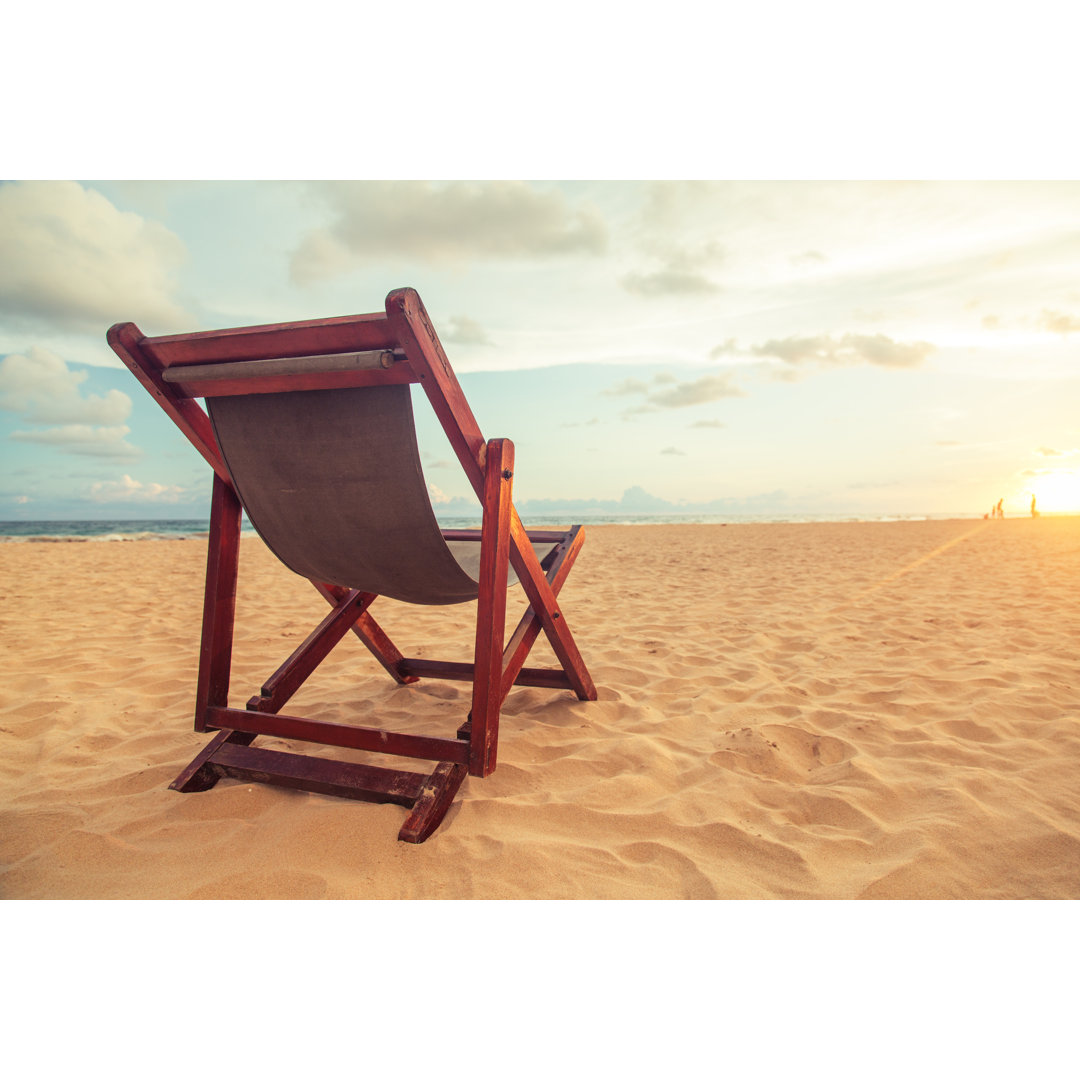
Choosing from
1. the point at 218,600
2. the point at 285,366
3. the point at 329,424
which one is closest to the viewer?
the point at 285,366

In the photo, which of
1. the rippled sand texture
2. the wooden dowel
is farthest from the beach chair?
the rippled sand texture

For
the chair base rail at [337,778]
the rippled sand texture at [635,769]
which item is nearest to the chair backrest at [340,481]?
the chair base rail at [337,778]

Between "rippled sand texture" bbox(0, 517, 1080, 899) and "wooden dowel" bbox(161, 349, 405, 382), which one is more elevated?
"wooden dowel" bbox(161, 349, 405, 382)

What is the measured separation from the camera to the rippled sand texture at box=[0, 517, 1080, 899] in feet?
5.23

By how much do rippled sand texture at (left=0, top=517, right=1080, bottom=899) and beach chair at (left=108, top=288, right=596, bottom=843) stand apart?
0.14 metres

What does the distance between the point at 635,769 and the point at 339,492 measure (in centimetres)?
138

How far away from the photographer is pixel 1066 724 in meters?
2.49

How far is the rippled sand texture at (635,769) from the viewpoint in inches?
62.7

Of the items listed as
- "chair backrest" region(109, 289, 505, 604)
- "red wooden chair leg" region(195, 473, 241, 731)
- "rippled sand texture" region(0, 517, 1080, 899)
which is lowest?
"rippled sand texture" region(0, 517, 1080, 899)

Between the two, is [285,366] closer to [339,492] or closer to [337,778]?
[339,492]

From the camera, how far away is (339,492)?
1879 millimetres

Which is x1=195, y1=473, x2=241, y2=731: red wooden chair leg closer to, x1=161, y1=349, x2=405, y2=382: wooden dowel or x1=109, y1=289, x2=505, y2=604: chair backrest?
x1=109, y1=289, x2=505, y2=604: chair backrest

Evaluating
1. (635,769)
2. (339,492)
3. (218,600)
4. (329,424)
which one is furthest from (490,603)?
(218,600)
